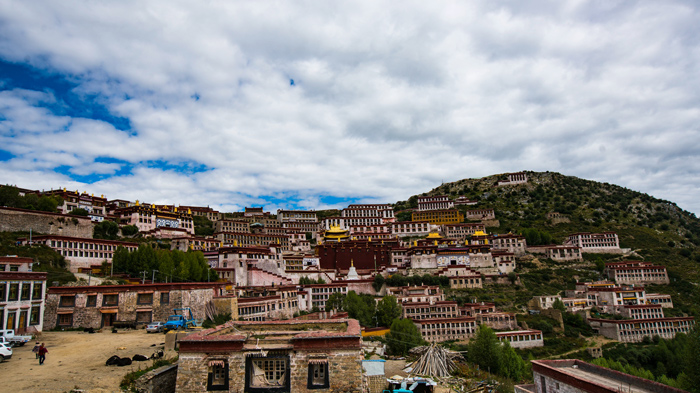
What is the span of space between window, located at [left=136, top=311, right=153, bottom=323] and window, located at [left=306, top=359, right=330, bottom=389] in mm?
18206

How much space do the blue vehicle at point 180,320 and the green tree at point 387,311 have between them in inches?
958

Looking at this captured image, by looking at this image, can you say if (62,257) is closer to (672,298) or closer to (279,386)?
(279,386)

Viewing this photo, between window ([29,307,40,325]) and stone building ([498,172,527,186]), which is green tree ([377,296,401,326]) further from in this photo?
stone building ([498,172,527,186])

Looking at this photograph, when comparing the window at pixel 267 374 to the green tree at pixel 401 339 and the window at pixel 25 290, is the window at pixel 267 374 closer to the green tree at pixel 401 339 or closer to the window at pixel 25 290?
the window at pixel 25 290

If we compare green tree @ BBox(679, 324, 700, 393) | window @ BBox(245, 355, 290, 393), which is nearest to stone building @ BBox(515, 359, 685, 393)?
green tree @ BBox(679, 324, 700, 393)

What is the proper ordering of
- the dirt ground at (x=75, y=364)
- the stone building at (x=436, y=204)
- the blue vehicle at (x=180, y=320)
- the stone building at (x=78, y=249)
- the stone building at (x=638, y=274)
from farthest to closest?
1. the stone building at (x=436, y=204)
2. the stone building at (x=638, y=274)
3. the stone building at (x=78, y=249)
4. the blue vehicle at (x=180, y=320)
5. the dirt ground at (x=75, y=364)

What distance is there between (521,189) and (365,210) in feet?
166

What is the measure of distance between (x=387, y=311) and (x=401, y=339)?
356 inches

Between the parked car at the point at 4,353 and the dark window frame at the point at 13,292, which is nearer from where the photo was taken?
the parked car at the point at 4,353

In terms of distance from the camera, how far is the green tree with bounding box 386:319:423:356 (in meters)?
36.8

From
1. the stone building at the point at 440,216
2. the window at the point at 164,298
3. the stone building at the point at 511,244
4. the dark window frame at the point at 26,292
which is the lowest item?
the window at the point at 164,298

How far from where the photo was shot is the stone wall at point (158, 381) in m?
13.8

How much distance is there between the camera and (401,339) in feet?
126

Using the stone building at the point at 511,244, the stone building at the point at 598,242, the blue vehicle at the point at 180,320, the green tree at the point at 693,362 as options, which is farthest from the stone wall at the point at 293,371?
the stone building at the point at 598,242
